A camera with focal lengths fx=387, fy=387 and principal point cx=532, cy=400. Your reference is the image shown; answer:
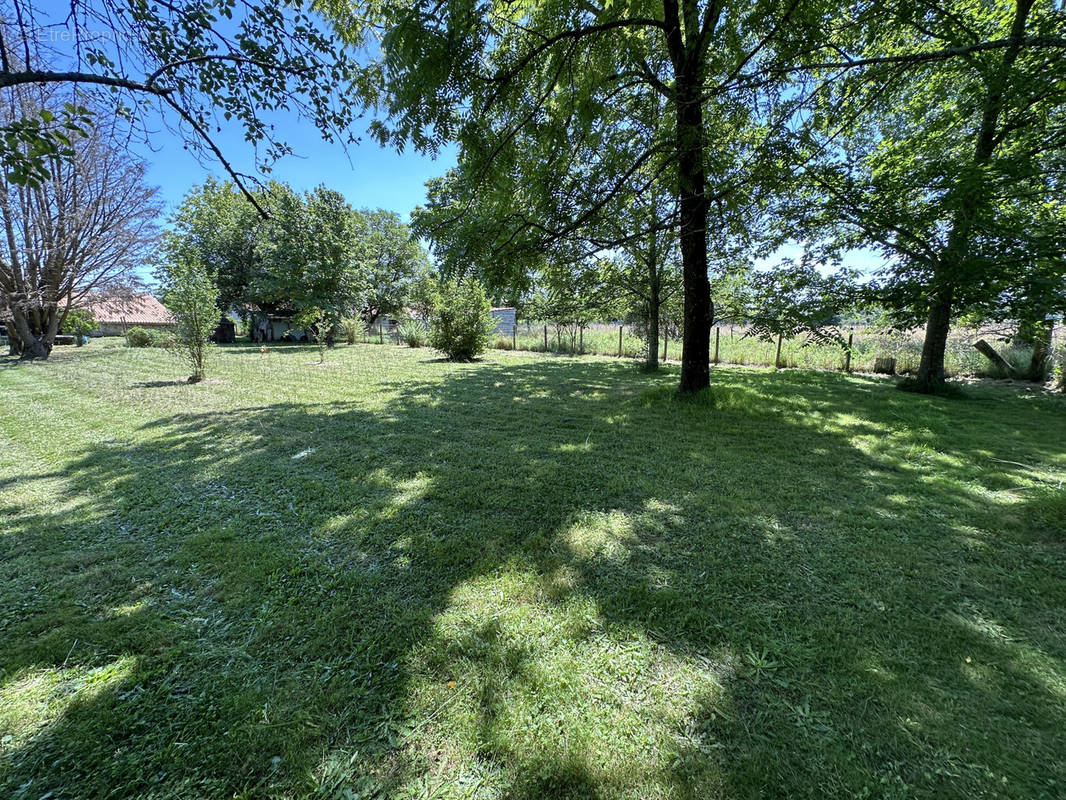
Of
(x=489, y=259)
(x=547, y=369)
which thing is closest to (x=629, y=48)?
(x=489, y=259)

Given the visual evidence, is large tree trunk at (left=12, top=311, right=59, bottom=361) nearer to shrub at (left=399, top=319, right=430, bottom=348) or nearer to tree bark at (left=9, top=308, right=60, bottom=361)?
tree bark at (left=9, top=308, right=60, bottom=361)

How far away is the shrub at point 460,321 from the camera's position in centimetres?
1281

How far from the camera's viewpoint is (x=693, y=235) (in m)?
5.77

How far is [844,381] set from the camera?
909 centimetres

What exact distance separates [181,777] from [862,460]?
5234 mm

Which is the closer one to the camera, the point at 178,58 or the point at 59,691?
the point at 59,691

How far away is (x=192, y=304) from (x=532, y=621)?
32.3 feet

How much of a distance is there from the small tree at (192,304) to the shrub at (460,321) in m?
5.97

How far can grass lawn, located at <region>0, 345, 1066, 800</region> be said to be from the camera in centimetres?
124

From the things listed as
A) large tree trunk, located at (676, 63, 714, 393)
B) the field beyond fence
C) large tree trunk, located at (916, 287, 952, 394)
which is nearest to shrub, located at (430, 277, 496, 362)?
the field beyond fence

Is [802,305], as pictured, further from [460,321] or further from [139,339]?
[139,339]

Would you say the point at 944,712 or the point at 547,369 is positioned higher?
the point at 547,369

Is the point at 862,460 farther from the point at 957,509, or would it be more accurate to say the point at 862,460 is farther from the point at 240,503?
the point at 240,503

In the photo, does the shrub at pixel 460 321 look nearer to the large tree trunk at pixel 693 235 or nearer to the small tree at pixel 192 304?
the small tree at pixel 192 304
